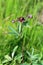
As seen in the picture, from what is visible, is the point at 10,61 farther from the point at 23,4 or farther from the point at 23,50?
the point at 23,4

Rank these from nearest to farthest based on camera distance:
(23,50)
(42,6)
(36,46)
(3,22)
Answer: (23,50) < (36,46) < (3,22) < (42,6)

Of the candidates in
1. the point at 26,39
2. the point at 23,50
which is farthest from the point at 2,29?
the point at 23,50

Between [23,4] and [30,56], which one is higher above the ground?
[23,4]

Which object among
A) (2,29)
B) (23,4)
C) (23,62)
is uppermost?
(23,4)

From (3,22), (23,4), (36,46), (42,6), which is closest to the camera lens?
(36,46)

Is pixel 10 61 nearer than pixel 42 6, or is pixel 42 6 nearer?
pixel 10 61

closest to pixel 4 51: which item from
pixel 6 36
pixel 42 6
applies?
pixel 6 36

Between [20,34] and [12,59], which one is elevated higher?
[20,34]
